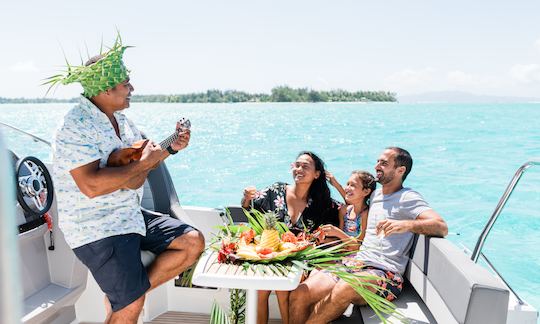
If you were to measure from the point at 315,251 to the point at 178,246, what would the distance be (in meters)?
0.56

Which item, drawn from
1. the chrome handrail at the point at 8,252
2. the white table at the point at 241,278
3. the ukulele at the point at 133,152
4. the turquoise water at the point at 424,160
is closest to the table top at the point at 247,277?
the white table at the point at 241,278

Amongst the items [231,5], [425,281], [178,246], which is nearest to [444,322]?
[425,281]

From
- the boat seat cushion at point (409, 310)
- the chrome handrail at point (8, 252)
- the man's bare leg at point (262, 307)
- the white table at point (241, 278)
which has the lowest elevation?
the man's bare leg at point (262, 307)

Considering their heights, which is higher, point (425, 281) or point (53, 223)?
point (53, 223)

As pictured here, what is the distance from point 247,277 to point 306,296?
64 centimetres

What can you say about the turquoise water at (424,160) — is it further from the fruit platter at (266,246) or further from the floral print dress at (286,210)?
the fruit platter at (266,246)

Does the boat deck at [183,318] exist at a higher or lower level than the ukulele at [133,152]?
lower

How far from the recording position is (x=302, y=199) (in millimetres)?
2760

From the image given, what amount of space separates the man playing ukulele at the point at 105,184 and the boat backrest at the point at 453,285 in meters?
1.10

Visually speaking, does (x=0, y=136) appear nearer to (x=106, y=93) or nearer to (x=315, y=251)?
(x=106, y=93)

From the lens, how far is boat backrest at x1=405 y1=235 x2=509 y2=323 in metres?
1.77

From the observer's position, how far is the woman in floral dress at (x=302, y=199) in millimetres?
2713

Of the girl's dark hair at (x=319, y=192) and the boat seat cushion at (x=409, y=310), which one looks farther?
the girl's dark hair at (x=319, y=192)

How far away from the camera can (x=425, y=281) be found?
88.1 inches
